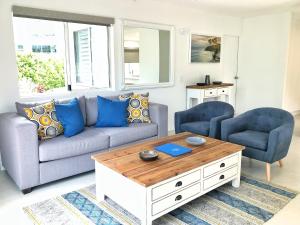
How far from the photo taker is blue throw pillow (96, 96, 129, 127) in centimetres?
345

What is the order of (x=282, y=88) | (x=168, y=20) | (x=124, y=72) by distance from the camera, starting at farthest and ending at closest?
(x=282, y=88) < (x=168, y=20) < (x=124, y=72)

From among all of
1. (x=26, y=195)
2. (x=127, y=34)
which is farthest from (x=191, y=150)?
(x=127, y=34)

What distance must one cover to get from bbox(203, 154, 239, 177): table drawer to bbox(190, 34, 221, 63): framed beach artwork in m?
3.08

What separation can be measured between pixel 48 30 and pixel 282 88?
195 inches

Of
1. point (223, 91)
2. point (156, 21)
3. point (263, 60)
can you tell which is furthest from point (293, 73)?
point (156, 21)

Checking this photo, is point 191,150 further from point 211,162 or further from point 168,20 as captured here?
point 168,20

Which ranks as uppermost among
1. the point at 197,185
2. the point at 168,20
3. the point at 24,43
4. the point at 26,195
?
the point at 168,20

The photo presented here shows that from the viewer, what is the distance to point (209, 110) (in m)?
4.02

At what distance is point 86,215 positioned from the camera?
2.25 m

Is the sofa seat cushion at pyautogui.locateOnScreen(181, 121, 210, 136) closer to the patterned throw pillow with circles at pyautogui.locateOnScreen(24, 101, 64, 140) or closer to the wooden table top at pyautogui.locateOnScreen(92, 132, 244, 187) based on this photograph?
the wooden table top at pyautogui.locateOnScreen(92, 132, 244, 187)

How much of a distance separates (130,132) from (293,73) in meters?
5.09

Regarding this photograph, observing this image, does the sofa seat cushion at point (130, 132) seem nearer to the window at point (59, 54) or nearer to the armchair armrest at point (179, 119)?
the armchair armrest at point (179, 119)

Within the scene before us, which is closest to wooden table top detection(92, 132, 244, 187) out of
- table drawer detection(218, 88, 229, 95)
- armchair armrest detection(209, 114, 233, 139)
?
armchair armrest detection(209, 114, 233, 139)

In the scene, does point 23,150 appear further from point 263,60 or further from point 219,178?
point 263,60
